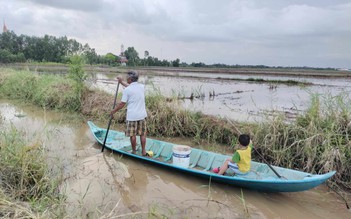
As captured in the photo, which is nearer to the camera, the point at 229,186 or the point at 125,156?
the point at 229,186

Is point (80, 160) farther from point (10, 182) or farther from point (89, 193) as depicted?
point (10, 182)

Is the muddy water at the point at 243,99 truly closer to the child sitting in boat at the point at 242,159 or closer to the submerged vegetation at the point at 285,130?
the submerged vegetation at the point at 285,130

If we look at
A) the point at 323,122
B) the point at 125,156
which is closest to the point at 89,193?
the point at 125,156

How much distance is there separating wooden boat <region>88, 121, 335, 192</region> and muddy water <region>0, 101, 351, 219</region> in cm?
20

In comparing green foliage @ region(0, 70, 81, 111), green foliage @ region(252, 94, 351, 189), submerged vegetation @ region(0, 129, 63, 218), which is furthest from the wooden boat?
green foliage @ region(0, 70, 81, 111)

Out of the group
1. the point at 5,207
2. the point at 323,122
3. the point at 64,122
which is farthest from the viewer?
the point at 64,122

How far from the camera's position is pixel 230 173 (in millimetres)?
4656

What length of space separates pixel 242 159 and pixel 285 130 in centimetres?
174

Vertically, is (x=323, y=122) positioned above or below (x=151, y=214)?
above

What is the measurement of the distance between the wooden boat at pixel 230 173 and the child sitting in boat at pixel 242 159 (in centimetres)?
13

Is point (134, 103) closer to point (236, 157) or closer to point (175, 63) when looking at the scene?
point (236, 157)

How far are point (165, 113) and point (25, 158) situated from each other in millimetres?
4158

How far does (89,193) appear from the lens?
161 inches

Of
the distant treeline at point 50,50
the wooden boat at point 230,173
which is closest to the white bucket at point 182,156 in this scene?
the wooden boat at point 230,173
